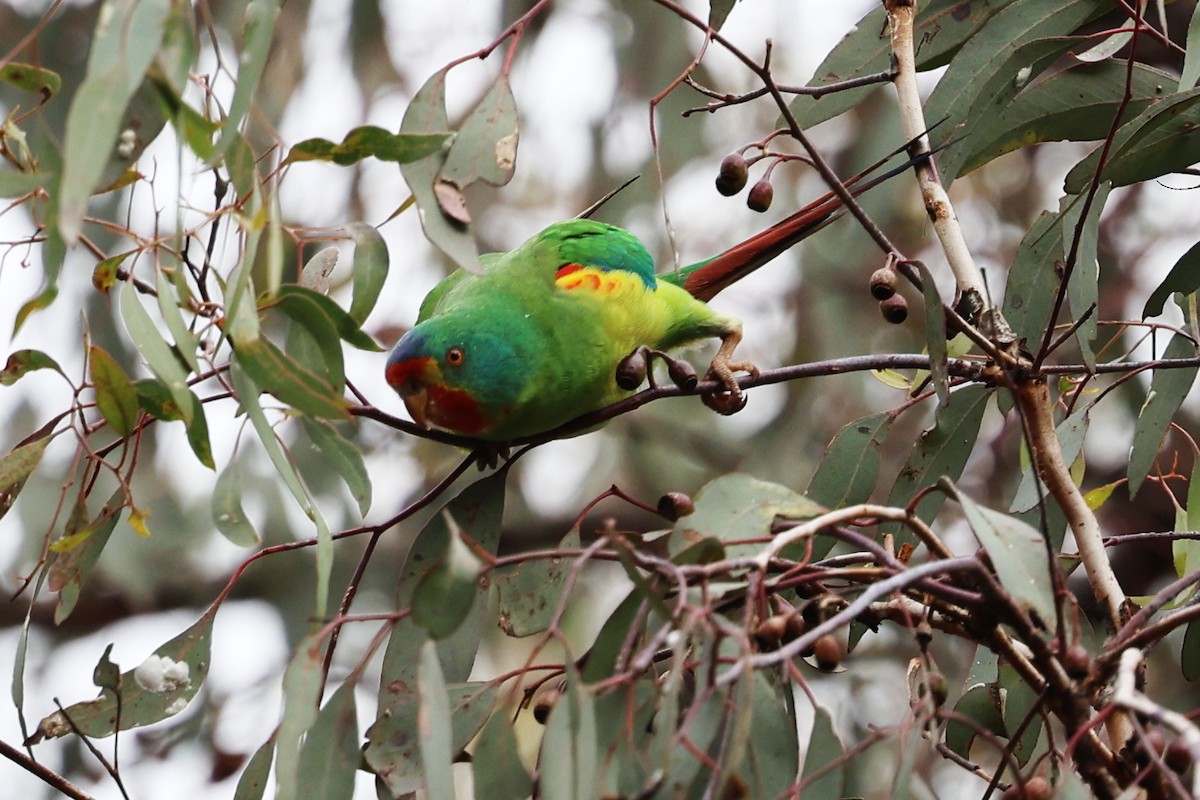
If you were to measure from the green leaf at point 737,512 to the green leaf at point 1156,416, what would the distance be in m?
0.78

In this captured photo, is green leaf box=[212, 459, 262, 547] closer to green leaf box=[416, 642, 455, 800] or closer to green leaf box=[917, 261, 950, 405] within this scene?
green leaf box=[416, 642, 455, 800]

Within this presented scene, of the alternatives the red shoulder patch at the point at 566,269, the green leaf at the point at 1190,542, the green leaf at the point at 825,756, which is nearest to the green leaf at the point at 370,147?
the green leaf at the point at 825,756

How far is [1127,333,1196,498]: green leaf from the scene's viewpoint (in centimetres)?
191

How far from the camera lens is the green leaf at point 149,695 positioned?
66.2 inches

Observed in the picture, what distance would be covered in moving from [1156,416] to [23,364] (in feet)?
5.37

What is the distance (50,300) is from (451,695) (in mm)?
647

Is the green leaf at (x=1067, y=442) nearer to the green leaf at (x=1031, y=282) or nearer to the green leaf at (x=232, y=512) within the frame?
the green leaf at (x=1031, y=282)

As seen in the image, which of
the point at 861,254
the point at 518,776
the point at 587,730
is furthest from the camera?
the point at 861,254

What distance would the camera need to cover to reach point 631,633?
3.93 ft

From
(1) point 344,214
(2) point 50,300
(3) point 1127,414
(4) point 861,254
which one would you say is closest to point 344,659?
(1) point 344,214

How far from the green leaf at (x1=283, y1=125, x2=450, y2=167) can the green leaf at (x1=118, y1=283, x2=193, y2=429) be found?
0.79 feet

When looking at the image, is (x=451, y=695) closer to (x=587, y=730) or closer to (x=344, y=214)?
(x=587, y=730)

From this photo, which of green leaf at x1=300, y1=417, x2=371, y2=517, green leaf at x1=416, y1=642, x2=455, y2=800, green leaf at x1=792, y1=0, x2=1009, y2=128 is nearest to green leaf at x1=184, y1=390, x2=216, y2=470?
green leaf at x1=300, y1=417, x2=371, y2=517

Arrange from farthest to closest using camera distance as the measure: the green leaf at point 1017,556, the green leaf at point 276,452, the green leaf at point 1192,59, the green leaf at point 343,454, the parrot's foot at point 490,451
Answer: the parrot's foot at point 490,451 → the green leaf at point 1192,59 → the green leaf at point 343,454 → the green leaf at point 276,452 → the green leaf at point 1017,556
